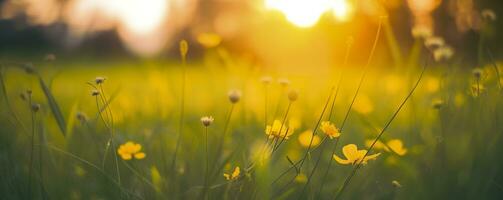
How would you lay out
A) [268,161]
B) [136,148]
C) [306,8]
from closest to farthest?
[268,161]
[136,148]
[306,8]

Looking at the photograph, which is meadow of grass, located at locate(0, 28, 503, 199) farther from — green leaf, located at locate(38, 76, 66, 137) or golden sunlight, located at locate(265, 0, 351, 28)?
golden sunlight, located at locate(265, 0, 351, 28)

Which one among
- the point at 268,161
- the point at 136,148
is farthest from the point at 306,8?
the point at 268,161

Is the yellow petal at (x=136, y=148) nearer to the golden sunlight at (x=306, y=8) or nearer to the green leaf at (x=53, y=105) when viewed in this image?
the green leaf at (x=53, y=105)

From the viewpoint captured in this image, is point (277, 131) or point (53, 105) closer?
point (277, 131)

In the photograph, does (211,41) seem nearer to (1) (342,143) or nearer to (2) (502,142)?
(1) (342,143)

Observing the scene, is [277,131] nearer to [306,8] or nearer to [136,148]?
[136,148]

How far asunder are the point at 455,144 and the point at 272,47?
10.9 metres

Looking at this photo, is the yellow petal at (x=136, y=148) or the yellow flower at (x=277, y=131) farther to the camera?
the yellow petal at (x=136, y=148)

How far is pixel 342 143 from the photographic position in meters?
1.82

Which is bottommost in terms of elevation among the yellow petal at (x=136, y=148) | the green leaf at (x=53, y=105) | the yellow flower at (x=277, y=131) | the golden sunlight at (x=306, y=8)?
the golden sunlight at (x=306, y=8)

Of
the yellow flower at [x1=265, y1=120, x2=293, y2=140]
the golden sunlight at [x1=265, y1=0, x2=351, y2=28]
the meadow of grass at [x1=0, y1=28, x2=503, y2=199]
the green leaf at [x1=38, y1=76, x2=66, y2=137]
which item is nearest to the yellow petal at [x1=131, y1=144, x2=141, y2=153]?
the meadow of grass at [x1=0, y1=28, x2=503, y2=199]

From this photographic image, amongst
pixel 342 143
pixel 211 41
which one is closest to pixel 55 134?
pixel 211 41

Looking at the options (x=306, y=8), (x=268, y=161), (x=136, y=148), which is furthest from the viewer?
(x=306, y=8)

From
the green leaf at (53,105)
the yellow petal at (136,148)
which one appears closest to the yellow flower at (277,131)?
the yellow petal at (136,148)
